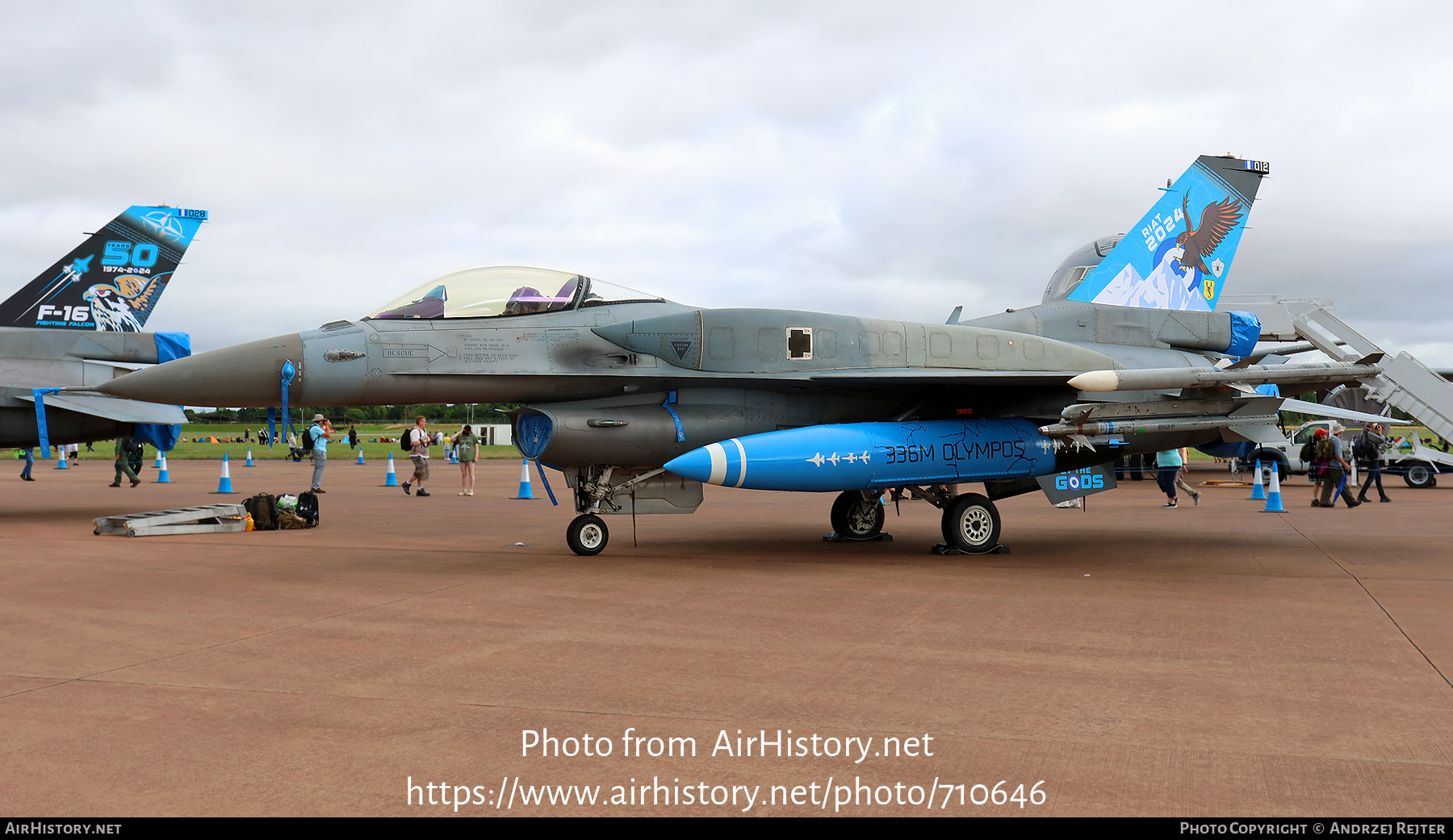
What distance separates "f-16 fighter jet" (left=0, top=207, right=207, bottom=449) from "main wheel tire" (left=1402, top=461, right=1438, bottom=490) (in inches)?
1046

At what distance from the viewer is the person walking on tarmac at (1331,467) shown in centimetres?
1698

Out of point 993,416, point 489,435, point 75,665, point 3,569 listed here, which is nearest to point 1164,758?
point 75,665

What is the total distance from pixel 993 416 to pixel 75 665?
837 cm

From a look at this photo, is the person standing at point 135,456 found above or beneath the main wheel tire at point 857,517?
above

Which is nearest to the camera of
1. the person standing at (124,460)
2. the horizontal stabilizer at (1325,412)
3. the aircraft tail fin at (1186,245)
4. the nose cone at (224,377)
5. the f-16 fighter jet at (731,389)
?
the nose cone at (224,377)

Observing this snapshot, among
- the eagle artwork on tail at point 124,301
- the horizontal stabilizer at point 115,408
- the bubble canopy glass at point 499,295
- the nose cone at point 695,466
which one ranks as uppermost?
the eagle artwork on tail at point 124,301

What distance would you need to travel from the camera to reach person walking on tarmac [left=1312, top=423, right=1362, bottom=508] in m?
17.0

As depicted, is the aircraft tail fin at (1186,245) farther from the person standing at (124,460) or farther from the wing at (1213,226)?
the person standing at (124,460)

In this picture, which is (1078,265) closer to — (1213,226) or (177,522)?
(1213,226)

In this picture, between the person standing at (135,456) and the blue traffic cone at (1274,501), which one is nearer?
the blue traffic cone at (1274,501)

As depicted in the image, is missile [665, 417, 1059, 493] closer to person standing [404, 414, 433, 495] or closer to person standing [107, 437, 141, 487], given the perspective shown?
person standing [404, 414, 433, 495]

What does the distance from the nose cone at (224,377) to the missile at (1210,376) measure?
7239mm

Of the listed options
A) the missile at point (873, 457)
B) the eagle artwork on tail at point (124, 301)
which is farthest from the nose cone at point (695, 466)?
the eagle artwork on tail at point (124, 301)

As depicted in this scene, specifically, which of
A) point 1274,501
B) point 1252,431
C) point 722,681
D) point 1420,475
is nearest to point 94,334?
point 722,681
